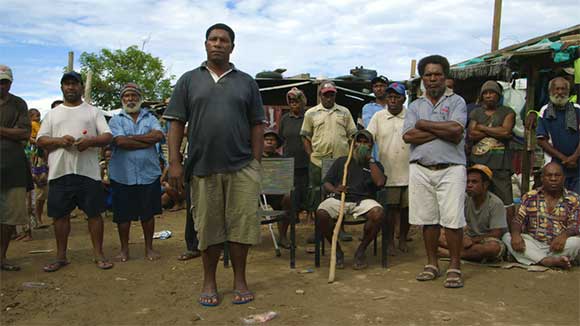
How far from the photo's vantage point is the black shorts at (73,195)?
15.9 feet

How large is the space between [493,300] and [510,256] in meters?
1.46

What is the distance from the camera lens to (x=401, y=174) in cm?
550

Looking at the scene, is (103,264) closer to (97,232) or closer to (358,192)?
(97,232)

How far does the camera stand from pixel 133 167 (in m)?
5.23

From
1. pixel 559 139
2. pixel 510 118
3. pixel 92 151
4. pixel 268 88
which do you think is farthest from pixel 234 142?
pixel 268 88

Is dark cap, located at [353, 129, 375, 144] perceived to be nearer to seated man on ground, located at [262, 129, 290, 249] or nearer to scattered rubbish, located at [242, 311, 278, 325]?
seated man on ground, located at [262, 129, 290, 249]

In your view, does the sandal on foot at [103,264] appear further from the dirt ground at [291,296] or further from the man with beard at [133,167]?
the man with beard at [133,167]

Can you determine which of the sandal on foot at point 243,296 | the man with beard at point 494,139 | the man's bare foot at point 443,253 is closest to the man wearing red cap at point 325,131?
the man with beard at point 494,139

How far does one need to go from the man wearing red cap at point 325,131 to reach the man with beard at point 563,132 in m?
2.17

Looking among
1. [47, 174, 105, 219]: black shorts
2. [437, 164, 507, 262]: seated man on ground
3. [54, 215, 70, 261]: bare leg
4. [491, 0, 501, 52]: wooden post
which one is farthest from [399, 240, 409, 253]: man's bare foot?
Answer: [491, 0, 501, 52]: wooden post

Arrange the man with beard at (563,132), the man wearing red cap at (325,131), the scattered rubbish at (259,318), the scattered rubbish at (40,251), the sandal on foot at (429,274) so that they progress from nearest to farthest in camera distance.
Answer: the scattered rubbish at (259,318) < the sandal on foot at (429,274) < the man with beard at (563,132) < the scattered rubbish at (40,251) < the man wearing red cap at (325,131)

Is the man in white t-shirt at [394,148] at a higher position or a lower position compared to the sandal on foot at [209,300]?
higher

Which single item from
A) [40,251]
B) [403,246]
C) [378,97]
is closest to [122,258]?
[40,251]

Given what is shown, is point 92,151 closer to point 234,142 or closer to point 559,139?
point 234,142
